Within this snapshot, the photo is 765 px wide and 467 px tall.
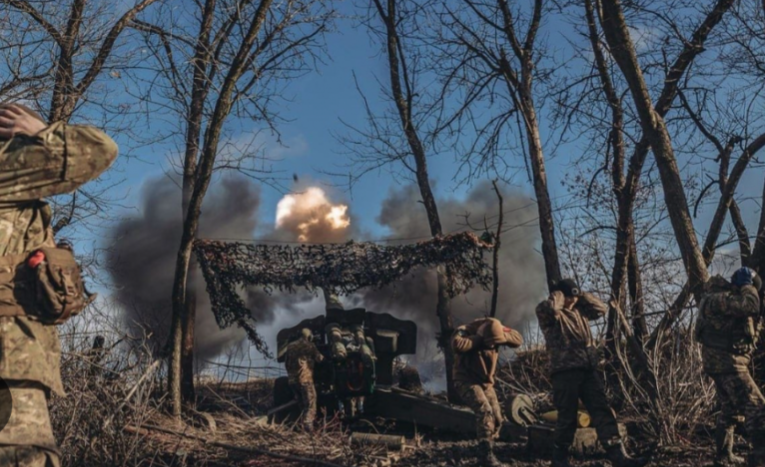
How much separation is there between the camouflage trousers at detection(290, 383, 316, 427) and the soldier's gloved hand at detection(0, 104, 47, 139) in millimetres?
8484

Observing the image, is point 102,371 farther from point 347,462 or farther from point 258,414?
point 258,414

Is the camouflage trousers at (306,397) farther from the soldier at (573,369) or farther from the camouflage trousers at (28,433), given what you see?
the camouflage trousers at (28,433)

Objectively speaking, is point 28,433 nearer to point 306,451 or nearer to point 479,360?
point 306,451

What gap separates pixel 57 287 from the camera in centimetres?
Result: 387

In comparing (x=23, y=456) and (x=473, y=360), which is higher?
(x=473, y=360)

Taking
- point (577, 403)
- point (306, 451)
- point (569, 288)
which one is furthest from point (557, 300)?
point (306, 451)

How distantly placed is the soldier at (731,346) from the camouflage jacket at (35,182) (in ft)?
21.1

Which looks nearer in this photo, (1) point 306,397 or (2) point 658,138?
(2) point 658,138

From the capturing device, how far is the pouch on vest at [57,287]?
12.6 ft

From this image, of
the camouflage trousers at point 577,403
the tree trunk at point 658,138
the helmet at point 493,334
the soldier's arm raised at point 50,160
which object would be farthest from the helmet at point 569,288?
the soldier's arm raised at point 50,160

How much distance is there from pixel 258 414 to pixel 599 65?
726cm

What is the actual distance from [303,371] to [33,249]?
28.0 feet

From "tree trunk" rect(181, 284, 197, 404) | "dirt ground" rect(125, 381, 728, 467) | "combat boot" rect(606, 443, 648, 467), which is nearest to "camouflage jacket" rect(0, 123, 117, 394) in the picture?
"dirt ground" rect(125, 381, 728, 467)

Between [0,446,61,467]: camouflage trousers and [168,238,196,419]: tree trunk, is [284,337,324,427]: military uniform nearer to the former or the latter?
[168,238,196,419]: tree trunk
